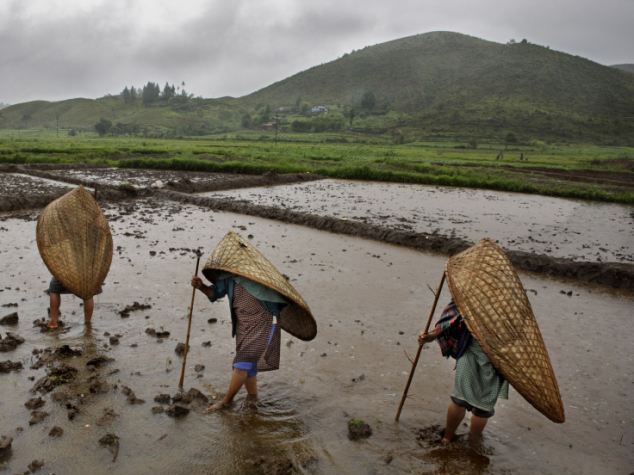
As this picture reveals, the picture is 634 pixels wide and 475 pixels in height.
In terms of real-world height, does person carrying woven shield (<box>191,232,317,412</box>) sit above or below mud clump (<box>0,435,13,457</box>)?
above

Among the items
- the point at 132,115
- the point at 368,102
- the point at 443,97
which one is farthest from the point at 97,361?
the point at 132,115

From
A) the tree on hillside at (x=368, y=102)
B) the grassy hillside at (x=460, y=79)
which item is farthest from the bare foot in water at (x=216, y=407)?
the tree on hillside at (x=368, y=102)

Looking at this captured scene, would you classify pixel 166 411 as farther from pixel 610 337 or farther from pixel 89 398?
pixel 610 337

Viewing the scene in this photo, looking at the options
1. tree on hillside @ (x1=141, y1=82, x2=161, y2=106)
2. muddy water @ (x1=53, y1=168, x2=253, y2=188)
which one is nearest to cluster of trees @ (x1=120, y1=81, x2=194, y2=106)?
tree on hillside @ (x1=141, y1=82, x2=161, y2=106)

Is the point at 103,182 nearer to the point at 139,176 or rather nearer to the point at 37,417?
the point at 139,176

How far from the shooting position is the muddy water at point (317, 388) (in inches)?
158

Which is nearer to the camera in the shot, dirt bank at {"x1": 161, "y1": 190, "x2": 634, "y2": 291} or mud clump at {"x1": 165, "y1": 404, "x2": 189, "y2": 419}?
mud clump at {"x1": 165, "y1": 404, "x2": 189, "y2": 419}

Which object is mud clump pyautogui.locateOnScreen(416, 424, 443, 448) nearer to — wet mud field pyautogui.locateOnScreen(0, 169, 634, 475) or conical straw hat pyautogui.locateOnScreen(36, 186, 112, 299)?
wet mud field pyautogui.locateOnScreen(0, 169, 634, 475)

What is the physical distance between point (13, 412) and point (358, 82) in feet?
467

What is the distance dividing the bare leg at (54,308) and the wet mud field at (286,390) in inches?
7.0

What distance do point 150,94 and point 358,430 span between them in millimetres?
167808

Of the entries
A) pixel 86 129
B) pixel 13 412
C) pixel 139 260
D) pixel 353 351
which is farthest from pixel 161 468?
pixel 86 129

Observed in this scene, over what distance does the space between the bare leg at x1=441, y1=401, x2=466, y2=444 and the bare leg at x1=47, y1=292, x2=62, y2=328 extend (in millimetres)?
4823

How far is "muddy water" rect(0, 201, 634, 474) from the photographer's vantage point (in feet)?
13.2
